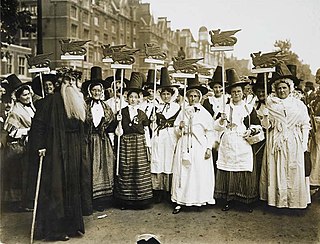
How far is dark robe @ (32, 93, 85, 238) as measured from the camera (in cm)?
256

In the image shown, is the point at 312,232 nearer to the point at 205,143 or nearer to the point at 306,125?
the point at 306,125

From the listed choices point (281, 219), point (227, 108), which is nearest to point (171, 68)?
point (227, 108)

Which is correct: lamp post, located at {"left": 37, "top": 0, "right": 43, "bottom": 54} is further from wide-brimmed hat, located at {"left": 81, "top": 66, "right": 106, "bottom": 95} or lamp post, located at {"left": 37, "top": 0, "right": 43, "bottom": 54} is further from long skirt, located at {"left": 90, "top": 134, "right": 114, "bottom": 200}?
long skirt, located at {"left": 90, "top": 134, "right": 114, "bottom": 200}

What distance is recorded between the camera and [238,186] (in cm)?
266

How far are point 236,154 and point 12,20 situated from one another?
1429 mm

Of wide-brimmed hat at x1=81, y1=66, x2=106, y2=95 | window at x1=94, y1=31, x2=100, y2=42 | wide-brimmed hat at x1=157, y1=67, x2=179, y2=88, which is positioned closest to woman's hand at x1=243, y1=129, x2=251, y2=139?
wide-brimmed hat at x1=157, y1=67, x2=179, y2=88

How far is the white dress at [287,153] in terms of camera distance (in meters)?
→ 2.59

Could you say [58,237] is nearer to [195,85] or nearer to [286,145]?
[195,85]

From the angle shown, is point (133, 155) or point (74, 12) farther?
point (133, 155)

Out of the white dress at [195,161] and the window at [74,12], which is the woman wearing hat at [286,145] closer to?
the white dress at [195,161]

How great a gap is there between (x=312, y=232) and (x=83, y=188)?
4.13 feet

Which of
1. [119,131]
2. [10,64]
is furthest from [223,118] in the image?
[10,64]

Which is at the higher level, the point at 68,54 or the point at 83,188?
the point at 68,54

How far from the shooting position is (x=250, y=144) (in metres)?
2.64
